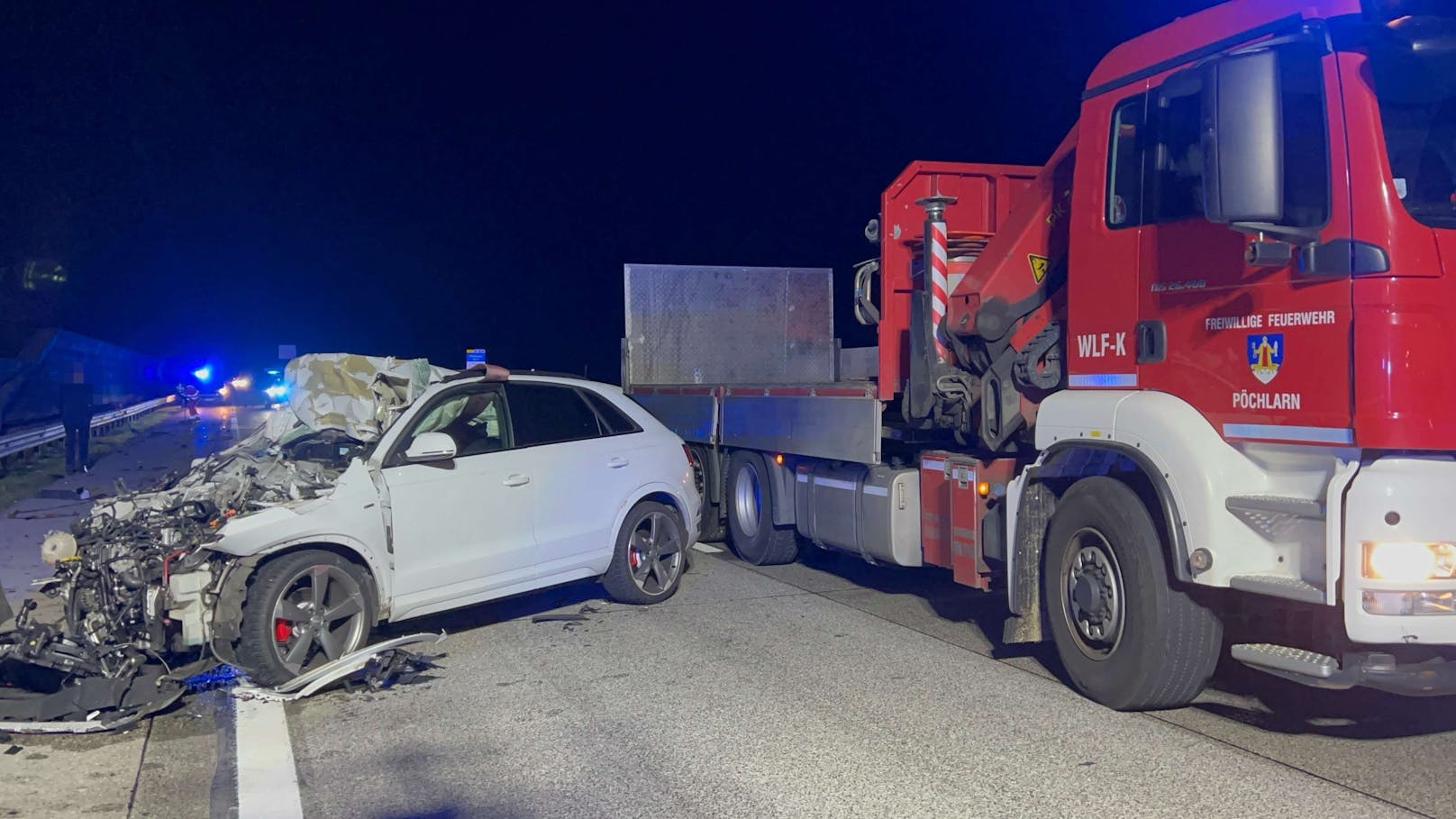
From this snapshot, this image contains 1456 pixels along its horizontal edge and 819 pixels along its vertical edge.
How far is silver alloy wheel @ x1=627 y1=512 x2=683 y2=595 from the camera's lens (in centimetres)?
912

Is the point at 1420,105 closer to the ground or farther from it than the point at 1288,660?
farther from it

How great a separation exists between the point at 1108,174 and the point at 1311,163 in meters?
1.36

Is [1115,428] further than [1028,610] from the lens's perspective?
No

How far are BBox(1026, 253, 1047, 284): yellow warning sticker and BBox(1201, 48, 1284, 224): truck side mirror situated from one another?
233 centimetres

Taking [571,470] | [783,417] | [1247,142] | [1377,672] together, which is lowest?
[1377,672]

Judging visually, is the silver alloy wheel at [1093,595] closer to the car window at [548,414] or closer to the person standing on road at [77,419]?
the car window at [548,414]

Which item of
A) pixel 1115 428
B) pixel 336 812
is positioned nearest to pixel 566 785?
pixel 336 812

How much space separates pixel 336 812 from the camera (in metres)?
4.96

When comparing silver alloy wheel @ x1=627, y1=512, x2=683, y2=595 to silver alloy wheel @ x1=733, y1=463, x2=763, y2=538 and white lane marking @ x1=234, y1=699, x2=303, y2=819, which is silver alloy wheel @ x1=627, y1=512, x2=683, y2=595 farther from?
white lane marking @ x1=234, y1=699, x2=303, y2=819

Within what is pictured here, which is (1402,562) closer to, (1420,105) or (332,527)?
(1420,105)

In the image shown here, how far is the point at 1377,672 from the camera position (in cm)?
500

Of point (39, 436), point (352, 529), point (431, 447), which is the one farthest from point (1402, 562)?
point (39, 436)

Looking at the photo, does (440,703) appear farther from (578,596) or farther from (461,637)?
(578,596)

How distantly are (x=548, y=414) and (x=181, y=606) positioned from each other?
2891 millimetres
